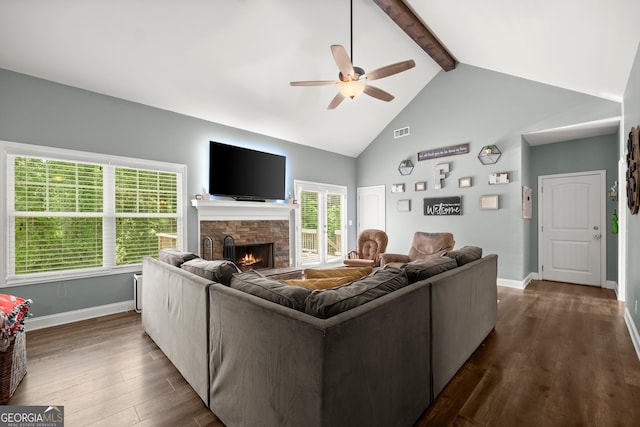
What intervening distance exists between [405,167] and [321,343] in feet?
18.5

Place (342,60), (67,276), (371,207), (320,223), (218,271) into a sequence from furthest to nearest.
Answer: (371,207) → (320,223) → (67,276) → (342,60) → (218,271)

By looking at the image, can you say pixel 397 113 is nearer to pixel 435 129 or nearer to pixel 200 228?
pixel 435 129

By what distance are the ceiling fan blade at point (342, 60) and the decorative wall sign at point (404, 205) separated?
3664mm

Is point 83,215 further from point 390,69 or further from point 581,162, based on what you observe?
point 581,162

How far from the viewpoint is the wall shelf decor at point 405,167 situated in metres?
6.14

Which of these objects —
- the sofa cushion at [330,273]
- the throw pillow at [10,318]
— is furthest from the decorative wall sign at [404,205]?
the throw pillow at [10,318]

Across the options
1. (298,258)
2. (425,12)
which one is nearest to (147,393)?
(298,258)

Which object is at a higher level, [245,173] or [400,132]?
[400,132]

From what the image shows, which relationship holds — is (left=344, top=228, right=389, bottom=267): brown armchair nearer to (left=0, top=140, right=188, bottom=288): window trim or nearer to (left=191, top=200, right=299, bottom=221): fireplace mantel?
(left=191, top=200, right=299, bottom=221): fireplace mantel

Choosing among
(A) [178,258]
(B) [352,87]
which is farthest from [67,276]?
(B) [352,87]

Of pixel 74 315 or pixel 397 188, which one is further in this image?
pixel 397 188

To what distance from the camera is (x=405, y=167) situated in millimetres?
6207

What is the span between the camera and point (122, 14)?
2930 mm

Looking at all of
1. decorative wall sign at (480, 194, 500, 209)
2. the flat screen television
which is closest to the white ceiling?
the flat screen television
